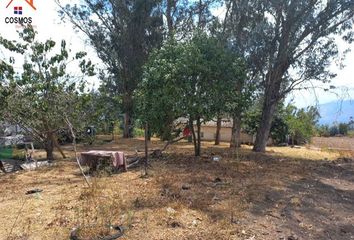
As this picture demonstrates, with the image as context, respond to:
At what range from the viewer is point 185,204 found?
20.5 ft

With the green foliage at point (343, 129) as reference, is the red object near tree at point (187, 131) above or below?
below

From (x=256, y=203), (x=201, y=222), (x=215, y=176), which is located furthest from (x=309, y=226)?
(x=215, y=176)

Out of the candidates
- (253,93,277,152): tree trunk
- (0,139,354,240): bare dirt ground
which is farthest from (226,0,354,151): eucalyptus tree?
(0,139,354,240): bare dirt ground

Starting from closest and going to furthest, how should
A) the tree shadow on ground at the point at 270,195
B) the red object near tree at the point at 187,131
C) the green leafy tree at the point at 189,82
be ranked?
the tree shadow on ground at the point at 270,195
the green leafy tree at the point at 189,82
the red object near tree at the point at 187,131

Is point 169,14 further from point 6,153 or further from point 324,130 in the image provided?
point 324,130

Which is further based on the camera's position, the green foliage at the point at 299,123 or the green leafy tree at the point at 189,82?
the green foliage at the point at 299,123

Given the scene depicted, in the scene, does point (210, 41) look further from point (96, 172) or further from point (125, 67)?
point (125, 67)

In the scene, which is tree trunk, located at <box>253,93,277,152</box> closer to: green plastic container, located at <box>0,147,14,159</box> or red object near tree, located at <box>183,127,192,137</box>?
red object near tree, located at <box>183,127,192,137</box>

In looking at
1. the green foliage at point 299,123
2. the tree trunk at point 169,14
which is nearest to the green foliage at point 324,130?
the green foliage at point 299,123

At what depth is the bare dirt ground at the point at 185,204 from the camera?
5.23 meters

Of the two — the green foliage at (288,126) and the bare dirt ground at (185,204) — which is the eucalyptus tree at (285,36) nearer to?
the bare dirt ground at (185,204)

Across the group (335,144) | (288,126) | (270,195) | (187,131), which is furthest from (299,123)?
(270,195)

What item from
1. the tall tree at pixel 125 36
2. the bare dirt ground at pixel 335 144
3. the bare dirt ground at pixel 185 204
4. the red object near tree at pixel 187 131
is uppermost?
the tall tree at pixel 125 36

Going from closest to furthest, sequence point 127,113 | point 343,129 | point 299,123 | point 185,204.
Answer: point 185,204 < point 127,113 < point 299,123 < point 343,129
